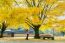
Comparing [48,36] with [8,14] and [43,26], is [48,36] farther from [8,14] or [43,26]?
[8,14]

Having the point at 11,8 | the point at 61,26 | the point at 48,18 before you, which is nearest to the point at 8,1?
the point at 11,8

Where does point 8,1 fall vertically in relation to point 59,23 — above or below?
above

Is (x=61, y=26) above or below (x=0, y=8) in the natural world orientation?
below

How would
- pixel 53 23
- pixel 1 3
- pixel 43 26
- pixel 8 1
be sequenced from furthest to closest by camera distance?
pixel 43 26 < pixel 53 23 < pixel 8 1 < pixel 1 3

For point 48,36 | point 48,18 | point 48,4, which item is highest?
point 48,4

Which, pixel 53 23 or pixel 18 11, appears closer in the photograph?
pixel 18 11

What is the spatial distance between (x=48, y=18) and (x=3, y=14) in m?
6.80

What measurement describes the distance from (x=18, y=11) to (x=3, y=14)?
2.03 metres

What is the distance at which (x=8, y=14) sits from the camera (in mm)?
29047

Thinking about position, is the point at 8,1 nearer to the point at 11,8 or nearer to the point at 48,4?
the point at 11,8

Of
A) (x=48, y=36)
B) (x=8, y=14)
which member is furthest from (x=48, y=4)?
(x=8, y=14)

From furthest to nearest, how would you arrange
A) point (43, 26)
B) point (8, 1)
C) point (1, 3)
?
point (43, 26) < point (8, 1) < point (1, 3)

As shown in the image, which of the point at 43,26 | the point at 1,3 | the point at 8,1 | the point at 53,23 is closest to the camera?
the point at 1,3

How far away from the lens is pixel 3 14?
29.2m
